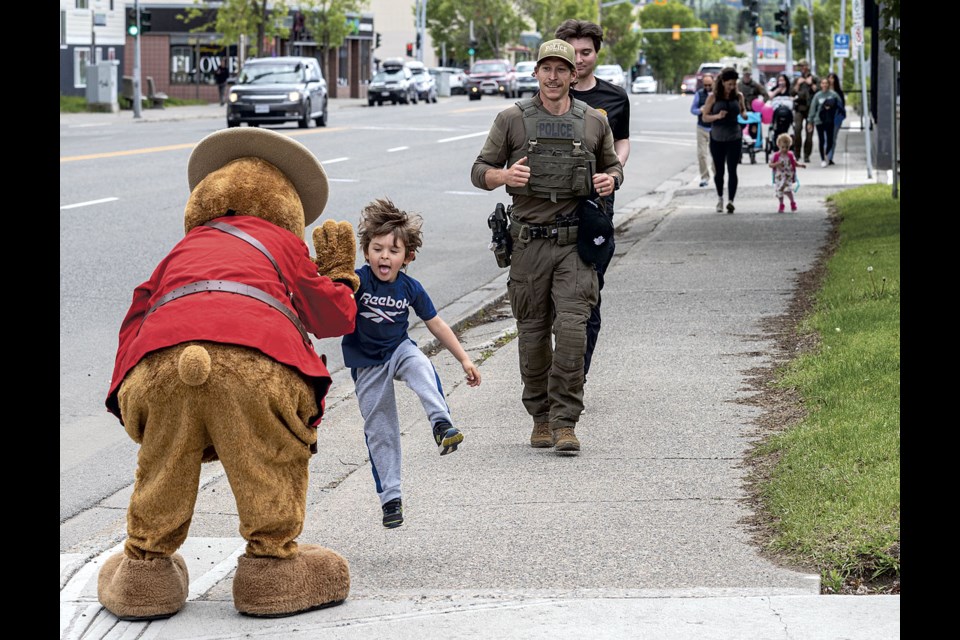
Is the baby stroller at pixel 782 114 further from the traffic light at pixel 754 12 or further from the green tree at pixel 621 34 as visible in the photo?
the green tree at pixel 621 34

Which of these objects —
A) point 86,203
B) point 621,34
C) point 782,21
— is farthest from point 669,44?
point 86,203

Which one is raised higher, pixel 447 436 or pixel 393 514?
pixel 447 436

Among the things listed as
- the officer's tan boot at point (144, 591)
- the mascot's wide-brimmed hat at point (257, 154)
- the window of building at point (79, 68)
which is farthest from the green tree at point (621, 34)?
the officer's tan boot at point (144, 591)

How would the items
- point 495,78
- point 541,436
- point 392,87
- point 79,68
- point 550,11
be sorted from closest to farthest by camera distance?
point 541,436 < point 79,68 < point 392,87 < point 495,78 < point 550,11

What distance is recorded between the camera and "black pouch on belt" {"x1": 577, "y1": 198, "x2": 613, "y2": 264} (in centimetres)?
677

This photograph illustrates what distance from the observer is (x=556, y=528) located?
559 cm

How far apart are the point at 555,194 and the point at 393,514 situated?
1968mm

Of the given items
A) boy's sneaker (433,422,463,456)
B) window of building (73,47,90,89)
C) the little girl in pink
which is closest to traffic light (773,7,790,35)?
window of building (73,47,90,89)

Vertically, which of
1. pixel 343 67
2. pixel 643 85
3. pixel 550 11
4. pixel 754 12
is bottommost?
pixel 754 12

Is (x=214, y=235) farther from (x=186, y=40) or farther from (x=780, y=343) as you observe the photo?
(x=186, y=40)

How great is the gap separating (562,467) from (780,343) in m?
3.18

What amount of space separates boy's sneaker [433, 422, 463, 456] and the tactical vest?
175 centimetres

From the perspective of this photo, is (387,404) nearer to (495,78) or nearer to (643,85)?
(495,78)

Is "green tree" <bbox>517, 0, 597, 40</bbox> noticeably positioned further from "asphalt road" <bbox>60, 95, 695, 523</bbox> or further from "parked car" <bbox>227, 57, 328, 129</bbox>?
"asphalt road" <bbox>60, 95, 695, 523</bbox>
